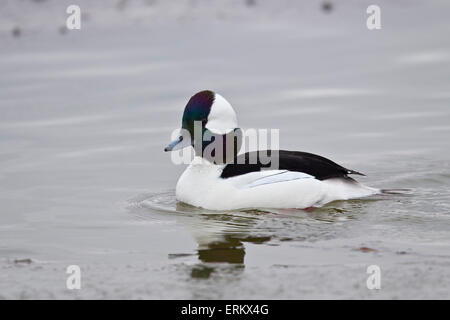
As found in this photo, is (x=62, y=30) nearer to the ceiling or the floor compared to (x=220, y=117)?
nearer to the ceiling

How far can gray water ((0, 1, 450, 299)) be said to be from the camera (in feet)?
21.8

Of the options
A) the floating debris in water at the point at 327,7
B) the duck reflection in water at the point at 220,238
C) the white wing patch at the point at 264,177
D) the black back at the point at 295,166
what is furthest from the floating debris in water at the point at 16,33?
the white wing patch at the point at 264,177

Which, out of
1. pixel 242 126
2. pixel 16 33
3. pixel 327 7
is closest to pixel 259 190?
pixel 242 126

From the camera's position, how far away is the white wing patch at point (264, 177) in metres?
8.72

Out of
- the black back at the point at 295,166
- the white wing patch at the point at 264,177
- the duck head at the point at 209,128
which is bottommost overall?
the white wing patch at the point at 264,177

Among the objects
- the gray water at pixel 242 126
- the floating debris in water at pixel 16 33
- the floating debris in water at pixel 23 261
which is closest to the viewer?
the gray water at pixel 242 126

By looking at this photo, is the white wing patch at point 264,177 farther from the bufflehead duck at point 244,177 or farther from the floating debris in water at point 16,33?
the floating debris in water at point 16,33

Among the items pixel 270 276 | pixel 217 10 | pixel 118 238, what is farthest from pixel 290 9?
pixel 270 276

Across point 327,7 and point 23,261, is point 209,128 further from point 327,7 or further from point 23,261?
point 327,7

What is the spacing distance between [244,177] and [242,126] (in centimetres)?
268

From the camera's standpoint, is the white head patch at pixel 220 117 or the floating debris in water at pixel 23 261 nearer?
the floating debris in water at pixel 23 261

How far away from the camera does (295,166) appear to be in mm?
8750

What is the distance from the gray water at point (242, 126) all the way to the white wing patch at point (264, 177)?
0.26m

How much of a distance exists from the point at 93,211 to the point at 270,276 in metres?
2.78
